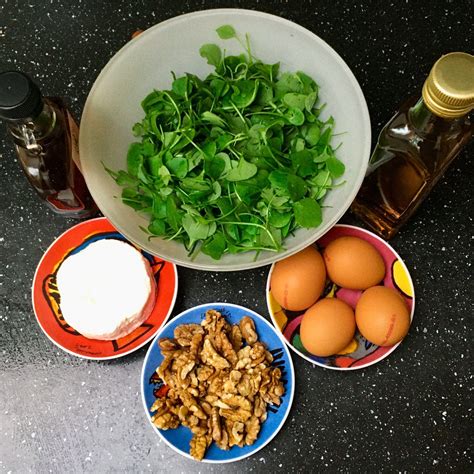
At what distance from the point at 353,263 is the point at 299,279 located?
79mm


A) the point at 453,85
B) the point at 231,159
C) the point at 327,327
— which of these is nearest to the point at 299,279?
the point at 327,327

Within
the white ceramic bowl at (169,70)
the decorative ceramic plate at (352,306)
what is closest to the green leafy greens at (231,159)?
the white ceramic bowl at (169,70)

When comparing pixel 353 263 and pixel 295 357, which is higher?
pixel 353 263

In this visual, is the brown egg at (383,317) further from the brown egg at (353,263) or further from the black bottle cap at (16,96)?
the black bottle cap at (16,96)

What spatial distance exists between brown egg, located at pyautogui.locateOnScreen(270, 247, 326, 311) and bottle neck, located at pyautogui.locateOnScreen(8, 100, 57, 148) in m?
0.36

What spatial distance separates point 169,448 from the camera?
89 centimetres

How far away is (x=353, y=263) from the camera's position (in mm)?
834

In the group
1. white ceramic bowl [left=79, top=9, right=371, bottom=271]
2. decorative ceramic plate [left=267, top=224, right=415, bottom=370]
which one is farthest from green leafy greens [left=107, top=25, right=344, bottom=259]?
decorative ceramic plate [left=267, top=224, right=415, bottom=370]

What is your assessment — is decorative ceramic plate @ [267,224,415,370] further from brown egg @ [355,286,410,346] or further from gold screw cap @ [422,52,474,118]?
gold screw cap @ [422,52,474,118]

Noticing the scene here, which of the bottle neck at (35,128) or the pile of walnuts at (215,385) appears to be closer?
the bottle neck at (35,128)

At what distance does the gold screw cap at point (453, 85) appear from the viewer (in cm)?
60

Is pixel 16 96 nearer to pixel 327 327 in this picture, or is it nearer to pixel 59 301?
pixel 59 301

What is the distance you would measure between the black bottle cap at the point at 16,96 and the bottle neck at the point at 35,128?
60 millimetres

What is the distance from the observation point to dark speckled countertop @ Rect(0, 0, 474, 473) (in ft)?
2.89
